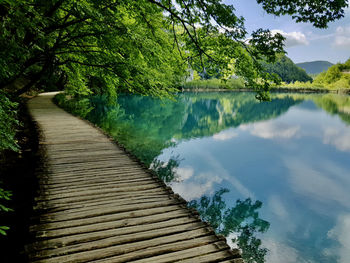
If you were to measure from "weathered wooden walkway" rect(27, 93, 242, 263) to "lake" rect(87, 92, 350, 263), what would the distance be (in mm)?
3273

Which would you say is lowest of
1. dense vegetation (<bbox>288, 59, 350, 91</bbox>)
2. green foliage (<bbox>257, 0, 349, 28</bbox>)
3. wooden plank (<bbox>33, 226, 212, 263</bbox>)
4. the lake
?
the lake

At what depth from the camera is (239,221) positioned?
8102mm

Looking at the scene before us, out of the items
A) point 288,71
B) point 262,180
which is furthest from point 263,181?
point 288,71

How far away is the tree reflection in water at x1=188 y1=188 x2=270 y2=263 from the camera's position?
21.9ft

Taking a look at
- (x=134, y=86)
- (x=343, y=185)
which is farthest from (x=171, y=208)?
(x=343, y=185)

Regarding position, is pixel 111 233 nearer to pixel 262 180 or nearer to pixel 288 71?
pixel 262 180

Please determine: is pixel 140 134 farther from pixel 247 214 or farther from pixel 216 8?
pixel 216 8

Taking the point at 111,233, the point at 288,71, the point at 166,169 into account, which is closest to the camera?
the point at 111,233

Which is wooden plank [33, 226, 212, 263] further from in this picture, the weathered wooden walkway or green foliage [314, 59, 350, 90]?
green foliage [314, 59, 350, 90]

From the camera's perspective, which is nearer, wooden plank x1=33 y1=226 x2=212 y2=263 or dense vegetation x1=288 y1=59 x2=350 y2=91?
wooden plank x1=33 y1=226 x2=212 y2=263

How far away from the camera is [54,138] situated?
9734mm

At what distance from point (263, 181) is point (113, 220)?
10.2 meters

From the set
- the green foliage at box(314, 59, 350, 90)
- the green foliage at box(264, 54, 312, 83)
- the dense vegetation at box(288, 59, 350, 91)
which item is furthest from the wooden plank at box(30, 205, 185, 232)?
the green foliage at box(264, 54, 312, 83)

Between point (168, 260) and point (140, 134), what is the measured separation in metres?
14.9
